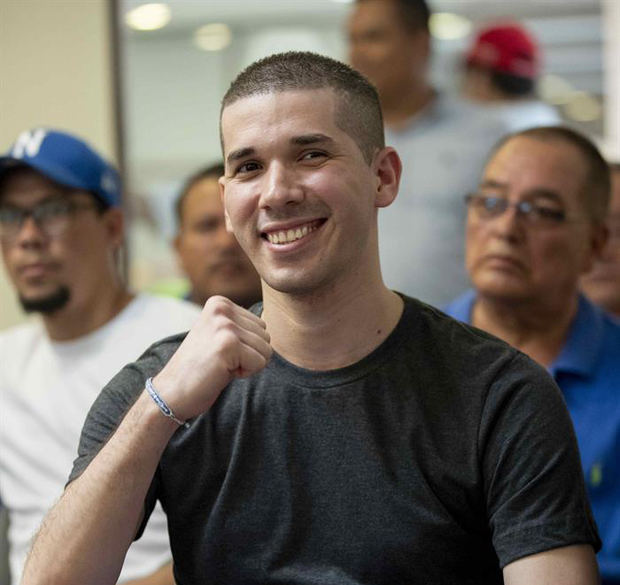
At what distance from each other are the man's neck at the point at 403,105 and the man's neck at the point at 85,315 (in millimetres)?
866

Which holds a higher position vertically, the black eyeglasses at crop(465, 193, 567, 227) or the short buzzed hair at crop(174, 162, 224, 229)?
the short buzzed hair at crop(174, 162, 224, 229)

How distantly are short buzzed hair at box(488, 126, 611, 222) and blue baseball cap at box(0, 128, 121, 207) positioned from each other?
862mm

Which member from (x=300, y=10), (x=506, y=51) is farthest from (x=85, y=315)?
(x=506, y=51)

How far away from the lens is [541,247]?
6.73 feet

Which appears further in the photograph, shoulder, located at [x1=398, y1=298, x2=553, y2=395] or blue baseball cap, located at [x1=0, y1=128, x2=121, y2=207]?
blue baseball cap, located at [x1=0, y1=128, x2=121, y2=207]

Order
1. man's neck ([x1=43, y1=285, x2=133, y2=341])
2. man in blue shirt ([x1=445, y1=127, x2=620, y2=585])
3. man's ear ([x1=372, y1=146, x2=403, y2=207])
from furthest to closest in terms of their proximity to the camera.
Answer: man's neck ([x1=43, y1=285, x2=133, y2=341]) → man in blue shirt ([x1=445, y1=127, x2=620, y2=585]) → man's ear ([x1=372, y1=146, x2=403, y2=207])

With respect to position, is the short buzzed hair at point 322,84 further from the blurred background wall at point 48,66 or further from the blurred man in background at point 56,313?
the blurred background wall at point 48,66

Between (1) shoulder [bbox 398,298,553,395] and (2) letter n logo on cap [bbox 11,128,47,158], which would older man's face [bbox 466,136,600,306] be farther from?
(2) letter n logo on cap [bbox 11,128,47,158]

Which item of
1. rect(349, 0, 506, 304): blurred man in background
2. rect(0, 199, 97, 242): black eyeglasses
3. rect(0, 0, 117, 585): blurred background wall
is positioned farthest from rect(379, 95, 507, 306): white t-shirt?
rect(0, 0, 117, 585): blurred background wall

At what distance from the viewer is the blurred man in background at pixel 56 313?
2.10m

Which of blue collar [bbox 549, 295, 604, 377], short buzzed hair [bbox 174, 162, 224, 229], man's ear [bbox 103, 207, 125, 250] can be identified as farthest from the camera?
short buzzed hair [bbox 174, 162, 224, 229]

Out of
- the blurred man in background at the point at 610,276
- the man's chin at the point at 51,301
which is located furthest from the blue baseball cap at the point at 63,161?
the blurred man in background at the point at 610,276

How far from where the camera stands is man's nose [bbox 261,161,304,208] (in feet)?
4.50

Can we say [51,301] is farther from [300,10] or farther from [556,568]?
[300,10]
